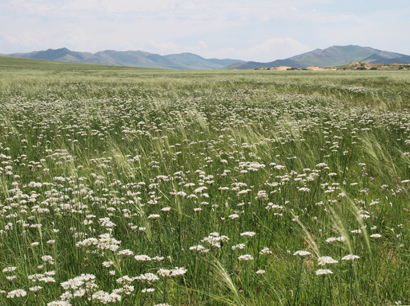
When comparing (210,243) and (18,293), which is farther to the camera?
Answer: (210,243)

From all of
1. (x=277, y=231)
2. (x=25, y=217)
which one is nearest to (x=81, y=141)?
(x=25, y=217)

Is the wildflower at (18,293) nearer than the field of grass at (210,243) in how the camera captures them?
Yes

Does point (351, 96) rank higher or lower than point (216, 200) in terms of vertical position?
higher

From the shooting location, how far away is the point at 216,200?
4.51m

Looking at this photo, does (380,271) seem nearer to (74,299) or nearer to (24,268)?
(74,299)

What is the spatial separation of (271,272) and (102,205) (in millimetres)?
2273

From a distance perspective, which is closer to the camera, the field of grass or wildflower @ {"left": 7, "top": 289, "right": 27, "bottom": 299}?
wildflower @ {"left": 7, "top": 289, "right": 27, "bottom": 299}

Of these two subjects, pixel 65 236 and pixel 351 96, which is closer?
pixel 65 236

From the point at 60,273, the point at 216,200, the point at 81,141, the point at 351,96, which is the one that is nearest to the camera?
the point at 60,273

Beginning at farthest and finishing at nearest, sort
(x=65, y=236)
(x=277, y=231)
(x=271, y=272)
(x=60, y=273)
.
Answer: (x=277, y=231) → (x=65, y=236) → (x=271, y=272) → (x=60, y=273)

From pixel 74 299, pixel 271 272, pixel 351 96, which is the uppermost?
pixel 351 96

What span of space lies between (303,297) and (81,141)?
24.6 feet

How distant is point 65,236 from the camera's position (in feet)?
11.0

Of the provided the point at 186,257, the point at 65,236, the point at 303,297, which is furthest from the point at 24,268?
the point at 303,297
